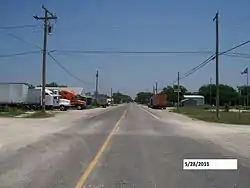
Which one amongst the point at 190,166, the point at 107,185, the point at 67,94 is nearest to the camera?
the point at 107,185

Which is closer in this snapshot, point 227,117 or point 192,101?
point 227,117

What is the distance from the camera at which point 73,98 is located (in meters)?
82.1

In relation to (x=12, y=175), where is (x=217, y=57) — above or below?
above

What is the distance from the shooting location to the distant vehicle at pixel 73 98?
78.0 m

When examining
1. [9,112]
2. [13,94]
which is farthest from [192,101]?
[9,112]

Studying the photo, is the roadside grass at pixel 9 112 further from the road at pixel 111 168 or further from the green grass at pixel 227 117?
the road at pixel 111 168

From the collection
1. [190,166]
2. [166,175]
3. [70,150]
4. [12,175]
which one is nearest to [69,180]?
[12,175]

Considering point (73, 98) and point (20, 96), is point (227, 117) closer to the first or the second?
point (20, 96)

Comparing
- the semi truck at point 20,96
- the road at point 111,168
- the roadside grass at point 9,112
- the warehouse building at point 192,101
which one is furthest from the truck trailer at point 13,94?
the warehouse building at point 192,101

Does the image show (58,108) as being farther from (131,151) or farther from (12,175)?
(12,175)

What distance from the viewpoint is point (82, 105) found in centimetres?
8406

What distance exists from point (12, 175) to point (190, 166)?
467 centimetres

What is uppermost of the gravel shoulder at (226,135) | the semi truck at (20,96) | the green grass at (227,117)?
the semi truck at (20,96)

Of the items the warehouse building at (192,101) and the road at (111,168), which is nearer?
the road at (111,168)
